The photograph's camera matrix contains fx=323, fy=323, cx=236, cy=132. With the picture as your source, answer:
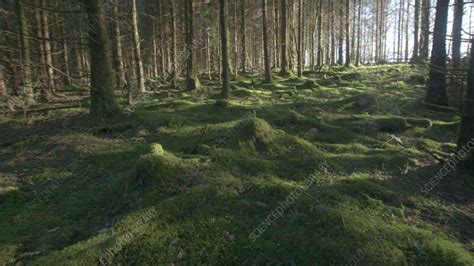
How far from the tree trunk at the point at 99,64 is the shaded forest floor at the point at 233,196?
1.81 feet

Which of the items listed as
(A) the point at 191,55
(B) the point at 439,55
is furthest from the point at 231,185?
(A) the point at 191,55

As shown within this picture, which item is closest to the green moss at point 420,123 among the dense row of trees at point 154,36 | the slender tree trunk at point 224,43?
the dense row of trees at point 154,36

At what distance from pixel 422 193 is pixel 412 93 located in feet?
40.0

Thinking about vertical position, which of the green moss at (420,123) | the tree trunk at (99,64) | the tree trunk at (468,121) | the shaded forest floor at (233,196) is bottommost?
the shaded forest floor at (233,196)

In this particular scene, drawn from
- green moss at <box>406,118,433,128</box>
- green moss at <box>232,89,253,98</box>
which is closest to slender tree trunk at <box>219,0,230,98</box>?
green moss at <box>232,89,253,98</box>

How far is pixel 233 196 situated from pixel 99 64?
6772 millimetres

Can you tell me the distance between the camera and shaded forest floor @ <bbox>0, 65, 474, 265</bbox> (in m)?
4.05

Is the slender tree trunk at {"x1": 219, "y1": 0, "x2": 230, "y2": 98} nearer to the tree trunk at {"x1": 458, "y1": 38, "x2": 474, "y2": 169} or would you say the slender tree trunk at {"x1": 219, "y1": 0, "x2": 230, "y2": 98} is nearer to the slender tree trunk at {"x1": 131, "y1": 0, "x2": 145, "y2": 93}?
the slender tree trunk at {"x1": 131, "y1": 0, "x2": 145, "y2": 93}

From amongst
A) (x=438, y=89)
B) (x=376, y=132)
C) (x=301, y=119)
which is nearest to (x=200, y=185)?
(x=301, y=119)

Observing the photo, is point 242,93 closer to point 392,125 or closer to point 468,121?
point 392,125

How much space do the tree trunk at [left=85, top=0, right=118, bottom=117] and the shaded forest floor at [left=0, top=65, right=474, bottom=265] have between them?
0.55 meters

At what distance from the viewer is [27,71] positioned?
13.2 meters

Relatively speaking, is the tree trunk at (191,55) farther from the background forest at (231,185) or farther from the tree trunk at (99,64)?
the tree trunk at (99,64)

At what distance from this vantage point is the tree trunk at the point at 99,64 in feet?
31.0
